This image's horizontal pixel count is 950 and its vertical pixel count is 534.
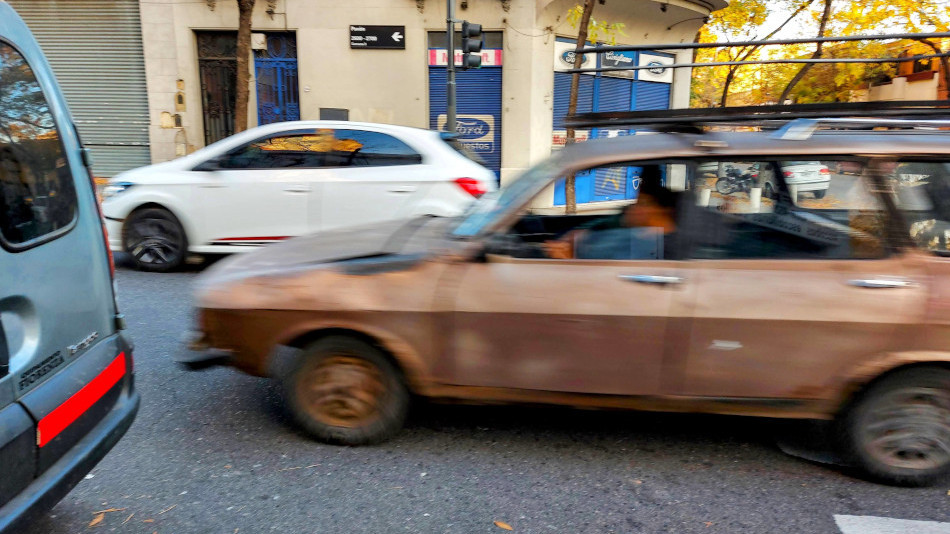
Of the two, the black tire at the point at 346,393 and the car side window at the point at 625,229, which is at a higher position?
the car side window at the point at 625,229

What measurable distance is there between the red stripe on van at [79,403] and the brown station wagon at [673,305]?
0.75 meters

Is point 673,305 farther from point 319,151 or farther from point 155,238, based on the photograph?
point 155,238

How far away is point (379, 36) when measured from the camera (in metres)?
14.6

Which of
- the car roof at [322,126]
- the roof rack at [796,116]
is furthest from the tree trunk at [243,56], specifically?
the roof rack at [796,116]

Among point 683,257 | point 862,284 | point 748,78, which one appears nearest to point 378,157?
point 683,257

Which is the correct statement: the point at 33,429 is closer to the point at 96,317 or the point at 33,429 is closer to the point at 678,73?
the point at 96,317

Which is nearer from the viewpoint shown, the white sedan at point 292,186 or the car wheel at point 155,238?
the white sedan at point 292,186

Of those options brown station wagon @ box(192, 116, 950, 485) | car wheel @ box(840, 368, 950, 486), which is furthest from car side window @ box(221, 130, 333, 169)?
car wheel @ box(840, 368, 950, 486)

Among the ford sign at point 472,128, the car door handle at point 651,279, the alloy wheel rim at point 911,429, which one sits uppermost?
the ford sign at point 472,128

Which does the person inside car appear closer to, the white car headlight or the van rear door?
the van rear door

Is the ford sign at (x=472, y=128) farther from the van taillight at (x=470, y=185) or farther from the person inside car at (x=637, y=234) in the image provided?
the person inside car at (x=637, y=234)

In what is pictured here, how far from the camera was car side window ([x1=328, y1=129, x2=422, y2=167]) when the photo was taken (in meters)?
7.53

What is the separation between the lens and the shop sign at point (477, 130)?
596 inches

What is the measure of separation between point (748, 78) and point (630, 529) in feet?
92.8
